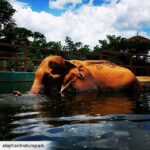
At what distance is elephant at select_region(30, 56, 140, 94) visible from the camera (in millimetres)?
8734

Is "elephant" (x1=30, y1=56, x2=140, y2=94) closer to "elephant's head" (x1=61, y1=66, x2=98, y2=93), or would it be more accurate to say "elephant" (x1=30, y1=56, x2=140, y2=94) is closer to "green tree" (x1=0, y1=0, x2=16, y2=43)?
"elephant's head" (x1=61, y1=66, x2=98, y2=93)

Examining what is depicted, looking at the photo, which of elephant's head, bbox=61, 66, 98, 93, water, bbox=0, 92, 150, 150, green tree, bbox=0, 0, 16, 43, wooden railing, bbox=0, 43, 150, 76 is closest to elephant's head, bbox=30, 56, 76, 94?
elephant's head, bbox=61, 66, 98, 93

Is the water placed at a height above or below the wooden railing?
below

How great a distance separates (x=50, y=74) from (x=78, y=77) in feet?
2.37

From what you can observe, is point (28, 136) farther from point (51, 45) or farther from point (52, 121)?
point (51, 45)

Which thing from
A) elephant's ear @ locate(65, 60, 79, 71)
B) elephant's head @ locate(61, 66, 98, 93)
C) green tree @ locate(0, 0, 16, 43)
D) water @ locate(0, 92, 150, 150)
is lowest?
water @ locate(0, 92, 150, 150)

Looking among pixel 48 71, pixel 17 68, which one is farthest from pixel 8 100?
pixel 17 68

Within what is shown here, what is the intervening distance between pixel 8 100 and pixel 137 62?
1099cm

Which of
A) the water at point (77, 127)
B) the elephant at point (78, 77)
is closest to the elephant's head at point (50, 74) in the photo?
the elephant at point (78, 77)

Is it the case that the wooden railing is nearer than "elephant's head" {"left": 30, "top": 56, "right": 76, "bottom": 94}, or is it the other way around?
"elephant's head" {"left": 30, "top": 56, "right": 76, "bottom": 94}

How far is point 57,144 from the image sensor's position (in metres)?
3.29

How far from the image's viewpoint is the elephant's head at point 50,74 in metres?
8.59

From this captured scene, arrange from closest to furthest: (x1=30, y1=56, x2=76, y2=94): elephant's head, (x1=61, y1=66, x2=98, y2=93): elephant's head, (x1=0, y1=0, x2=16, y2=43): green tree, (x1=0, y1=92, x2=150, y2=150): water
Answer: (x1=0, y1=92, x2=150, y2=150): water
(x1=30, y1=56, x2=76, y2=94): elephant's head
(x1=61, y1=66, x2=98, y2=93): elephant's head
(x1=0, y1=0, x2=16, y2=43): green tree

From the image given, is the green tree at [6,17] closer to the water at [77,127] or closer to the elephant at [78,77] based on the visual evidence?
the elephant at [78,77]
